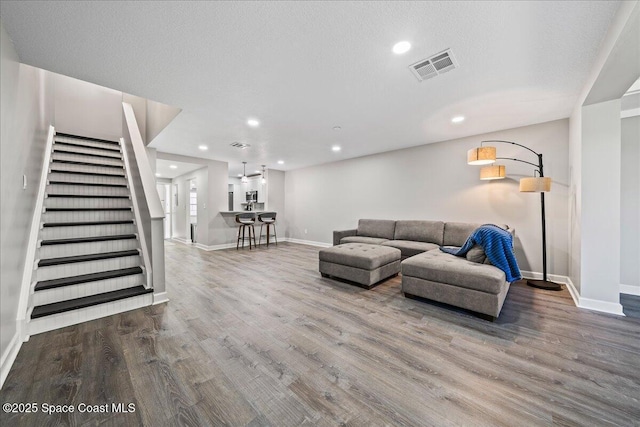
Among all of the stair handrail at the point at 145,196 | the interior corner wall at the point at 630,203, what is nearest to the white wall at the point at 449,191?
the interior corner wall at the point at 630,203

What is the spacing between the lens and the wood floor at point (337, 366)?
1.30 metres

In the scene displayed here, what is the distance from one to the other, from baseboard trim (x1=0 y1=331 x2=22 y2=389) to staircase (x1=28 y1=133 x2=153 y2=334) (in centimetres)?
26

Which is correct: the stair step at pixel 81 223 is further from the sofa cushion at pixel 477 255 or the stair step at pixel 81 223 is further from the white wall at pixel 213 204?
the sofa cushion at pixel 477 255

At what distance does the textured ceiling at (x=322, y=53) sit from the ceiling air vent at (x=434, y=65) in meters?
0.07

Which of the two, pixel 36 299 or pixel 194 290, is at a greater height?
pixel 36 299

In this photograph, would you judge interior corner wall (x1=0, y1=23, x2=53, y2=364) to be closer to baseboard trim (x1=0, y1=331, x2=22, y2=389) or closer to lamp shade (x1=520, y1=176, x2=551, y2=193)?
baseboard trim (x1=0, y1=331, x2=22, y2=389)

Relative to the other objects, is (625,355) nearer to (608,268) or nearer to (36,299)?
(608,268)

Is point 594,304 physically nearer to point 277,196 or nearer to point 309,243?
point 309,243

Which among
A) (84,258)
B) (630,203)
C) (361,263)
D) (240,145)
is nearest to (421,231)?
(361,263)

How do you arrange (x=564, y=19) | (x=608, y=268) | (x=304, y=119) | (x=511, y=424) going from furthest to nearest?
1. (x=304, y=119)
2. (x=608, y=268)
3. (x=564, y=19)
4. (x=511, y=424)

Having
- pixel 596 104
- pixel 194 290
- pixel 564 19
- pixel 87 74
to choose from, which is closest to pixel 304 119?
pixel 87 74

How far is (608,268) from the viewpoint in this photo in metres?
2.51

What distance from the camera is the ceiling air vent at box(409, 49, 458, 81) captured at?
2.02 m

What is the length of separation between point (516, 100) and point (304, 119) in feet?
8.94
